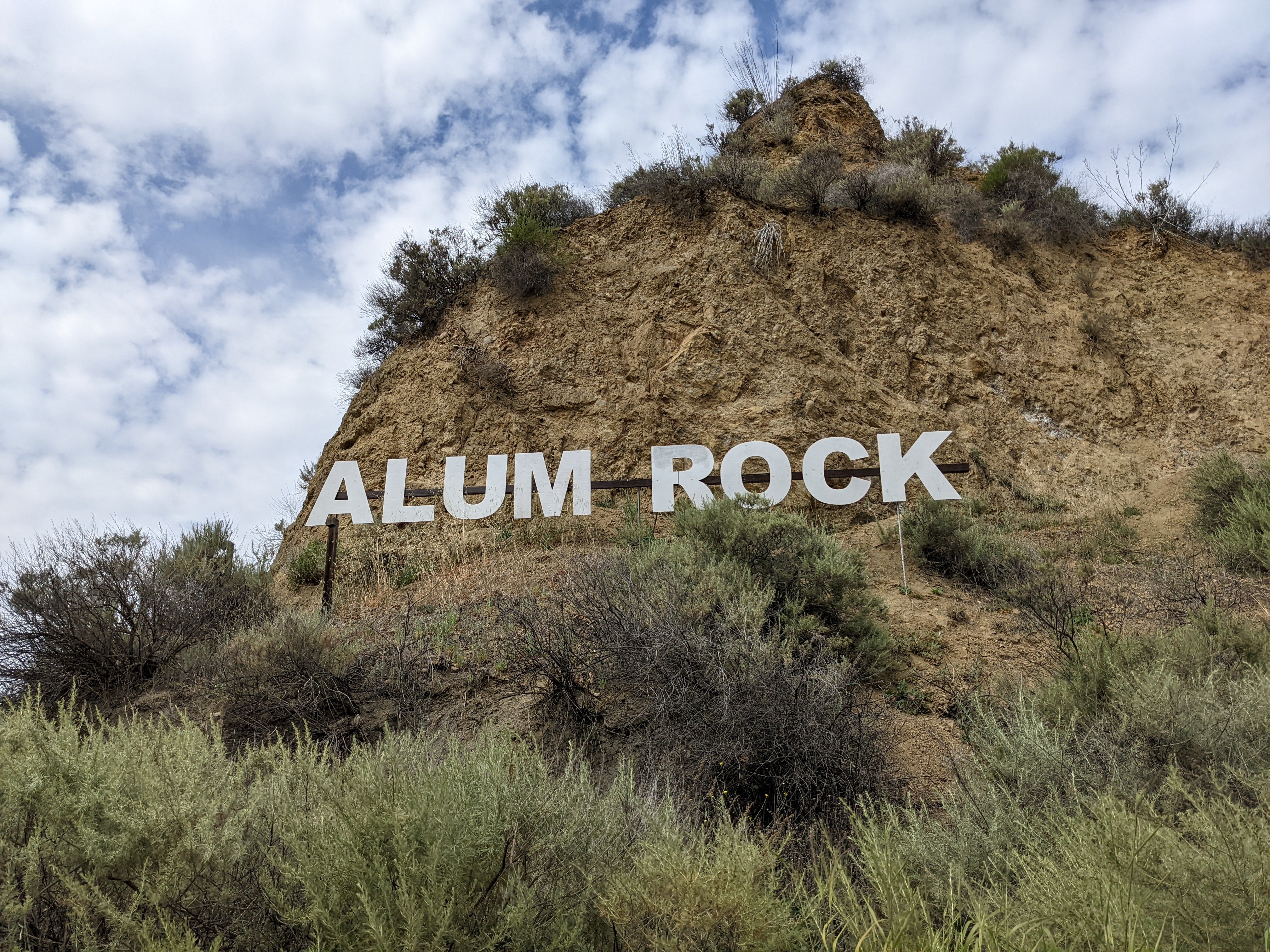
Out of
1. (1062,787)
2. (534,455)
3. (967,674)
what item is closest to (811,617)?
(967,674)

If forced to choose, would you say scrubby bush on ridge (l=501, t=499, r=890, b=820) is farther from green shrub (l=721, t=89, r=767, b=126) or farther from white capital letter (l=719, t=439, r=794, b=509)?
green shrub (l=721, t=89, r=767, b=126)

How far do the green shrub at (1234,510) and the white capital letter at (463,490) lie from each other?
24.2 ft

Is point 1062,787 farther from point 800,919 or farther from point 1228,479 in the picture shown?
point 1228,479

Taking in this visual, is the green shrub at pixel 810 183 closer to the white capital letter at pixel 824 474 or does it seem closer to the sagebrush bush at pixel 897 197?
the sagebrush bush at pixel 897 197

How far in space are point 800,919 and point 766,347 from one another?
8.98m

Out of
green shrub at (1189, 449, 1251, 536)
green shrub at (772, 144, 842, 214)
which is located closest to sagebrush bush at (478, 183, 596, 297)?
green shrub at (772, 144, 842, 214)

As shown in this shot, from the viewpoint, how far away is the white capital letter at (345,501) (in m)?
8.76

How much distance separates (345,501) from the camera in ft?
29.9

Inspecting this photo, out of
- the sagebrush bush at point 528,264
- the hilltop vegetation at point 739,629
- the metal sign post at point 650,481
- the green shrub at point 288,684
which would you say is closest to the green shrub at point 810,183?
the hilltop vegetation at point 739,629

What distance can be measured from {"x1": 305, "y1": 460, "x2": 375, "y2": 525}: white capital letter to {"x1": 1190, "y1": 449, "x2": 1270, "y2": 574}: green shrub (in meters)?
8.85

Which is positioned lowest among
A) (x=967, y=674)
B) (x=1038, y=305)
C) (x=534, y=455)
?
(x=967, y=674)

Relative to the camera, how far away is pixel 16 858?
2068 mm

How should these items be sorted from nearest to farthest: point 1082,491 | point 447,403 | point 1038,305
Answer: point 1082,491 → point 447,403 → point 1038,305

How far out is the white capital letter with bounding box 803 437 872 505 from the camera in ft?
27.9
